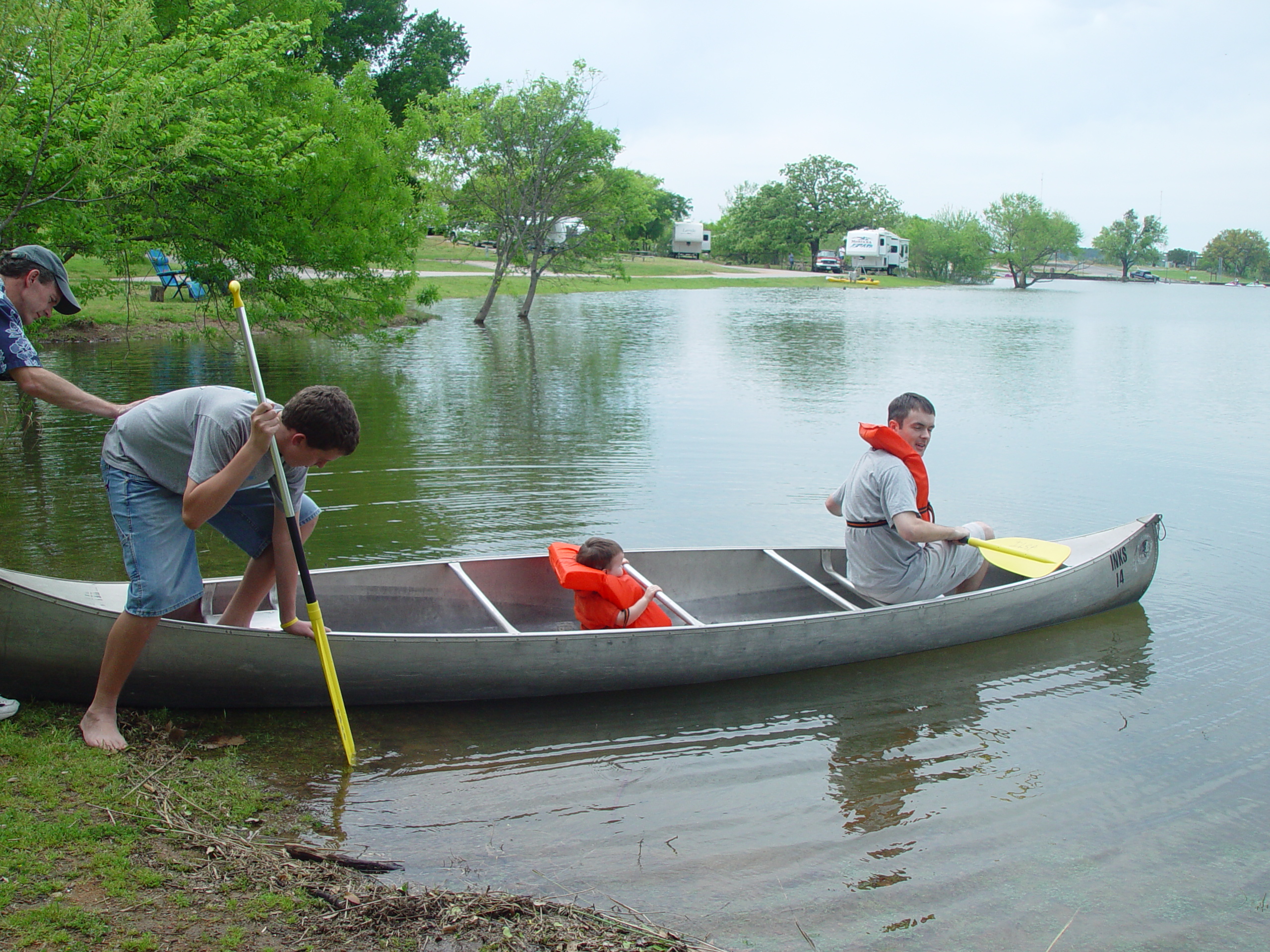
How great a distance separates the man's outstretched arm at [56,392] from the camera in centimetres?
416

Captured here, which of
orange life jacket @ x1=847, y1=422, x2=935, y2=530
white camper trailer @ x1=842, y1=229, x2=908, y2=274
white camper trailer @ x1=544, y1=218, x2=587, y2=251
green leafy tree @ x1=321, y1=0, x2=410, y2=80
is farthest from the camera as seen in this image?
white camper trailer @ x1=842, y1=229, x2=908, y2=274

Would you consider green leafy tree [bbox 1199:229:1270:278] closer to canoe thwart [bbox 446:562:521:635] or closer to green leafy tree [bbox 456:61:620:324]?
green leafy tree [bbox 456:61:620:324]

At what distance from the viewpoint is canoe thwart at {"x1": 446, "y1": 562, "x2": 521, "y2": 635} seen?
5602mm

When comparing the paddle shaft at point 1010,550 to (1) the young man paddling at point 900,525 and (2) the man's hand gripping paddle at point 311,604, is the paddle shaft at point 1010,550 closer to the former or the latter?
(1) the young man paddling at point 900,525

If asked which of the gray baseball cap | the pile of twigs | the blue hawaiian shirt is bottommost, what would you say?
the pile of twigs

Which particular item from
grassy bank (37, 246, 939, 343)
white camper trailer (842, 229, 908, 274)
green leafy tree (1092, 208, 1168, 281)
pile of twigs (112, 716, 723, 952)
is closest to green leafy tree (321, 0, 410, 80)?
grassy bank (37, 246, 939, 343)

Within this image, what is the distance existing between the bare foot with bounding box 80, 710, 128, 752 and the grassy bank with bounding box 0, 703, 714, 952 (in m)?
0.10

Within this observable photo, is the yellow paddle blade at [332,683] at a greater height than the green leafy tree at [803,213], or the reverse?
the green leafy tree at [803,213]

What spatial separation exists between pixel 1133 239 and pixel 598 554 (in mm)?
158100

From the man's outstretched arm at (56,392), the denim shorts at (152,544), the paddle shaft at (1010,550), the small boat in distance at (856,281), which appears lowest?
the paddle shaft at (1010,550)

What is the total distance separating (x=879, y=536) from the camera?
20.0 feet

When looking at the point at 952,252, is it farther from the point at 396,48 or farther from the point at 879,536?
the point at 879,536

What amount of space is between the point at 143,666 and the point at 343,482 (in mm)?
5587

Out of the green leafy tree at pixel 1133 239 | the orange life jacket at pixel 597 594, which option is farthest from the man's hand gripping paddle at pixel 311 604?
the green leafy tree at pixel 1133 239
